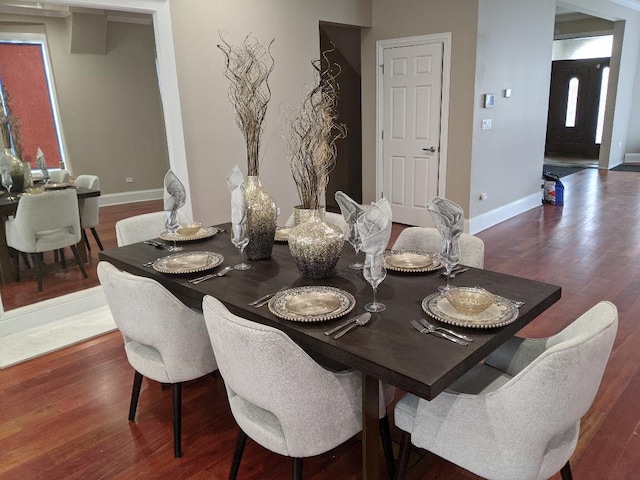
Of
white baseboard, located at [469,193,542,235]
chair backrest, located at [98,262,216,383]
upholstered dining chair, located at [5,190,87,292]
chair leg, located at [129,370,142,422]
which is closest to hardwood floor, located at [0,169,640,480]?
chair leg, located at [129,370,142,422]

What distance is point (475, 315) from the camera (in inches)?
64.3

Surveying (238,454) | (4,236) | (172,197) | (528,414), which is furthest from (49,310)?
(528,414)

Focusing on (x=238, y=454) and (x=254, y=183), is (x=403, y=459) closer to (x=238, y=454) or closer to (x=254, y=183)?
(x=238, y=454)

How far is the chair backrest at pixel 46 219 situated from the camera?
3.32m

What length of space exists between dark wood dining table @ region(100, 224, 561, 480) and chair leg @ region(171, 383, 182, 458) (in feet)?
1.27

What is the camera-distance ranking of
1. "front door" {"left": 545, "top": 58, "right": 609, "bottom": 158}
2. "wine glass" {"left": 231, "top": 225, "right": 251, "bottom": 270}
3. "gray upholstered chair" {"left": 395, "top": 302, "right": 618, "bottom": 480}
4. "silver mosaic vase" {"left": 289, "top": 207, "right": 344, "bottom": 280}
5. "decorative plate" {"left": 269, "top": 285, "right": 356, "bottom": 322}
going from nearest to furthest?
"gray upholstered chair" {"left": 395, "top": 302, "right": 618, "bottom": 480}, "decorative plate" {"left": 269, "top": 285, "right": 356, "bottom": 322}, "silver mosaic vase" {"left": 289, "top": 207, "right": 344, "bottom": 280}, "wine glass" {"left": 231, "top": 225, "right": 251, "bottom": 270}, "front door" {"left": 545, "top": 58, "right": 609, "bottom": 158}

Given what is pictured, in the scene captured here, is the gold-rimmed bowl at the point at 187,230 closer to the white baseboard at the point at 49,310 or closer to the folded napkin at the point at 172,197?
the folded napkin at the point at 172,197

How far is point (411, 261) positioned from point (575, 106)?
10.8 meters

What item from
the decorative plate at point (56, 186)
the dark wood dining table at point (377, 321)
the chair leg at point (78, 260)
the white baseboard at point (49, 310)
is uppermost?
the decorative plate at point (56, 186)

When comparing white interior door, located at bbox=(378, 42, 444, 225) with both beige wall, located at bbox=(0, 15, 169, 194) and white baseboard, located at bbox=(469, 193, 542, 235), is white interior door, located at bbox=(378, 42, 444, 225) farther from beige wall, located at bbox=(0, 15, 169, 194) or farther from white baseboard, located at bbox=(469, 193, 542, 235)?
beige wall, located at bbox=(0, 15, 169, 194)

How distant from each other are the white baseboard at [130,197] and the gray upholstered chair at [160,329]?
190 cm

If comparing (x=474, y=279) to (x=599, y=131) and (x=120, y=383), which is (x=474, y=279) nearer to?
(x=120, y=383)

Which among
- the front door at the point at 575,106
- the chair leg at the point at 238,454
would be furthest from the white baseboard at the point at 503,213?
the front door at the point at 575,106

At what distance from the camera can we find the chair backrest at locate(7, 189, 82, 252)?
131 inches
